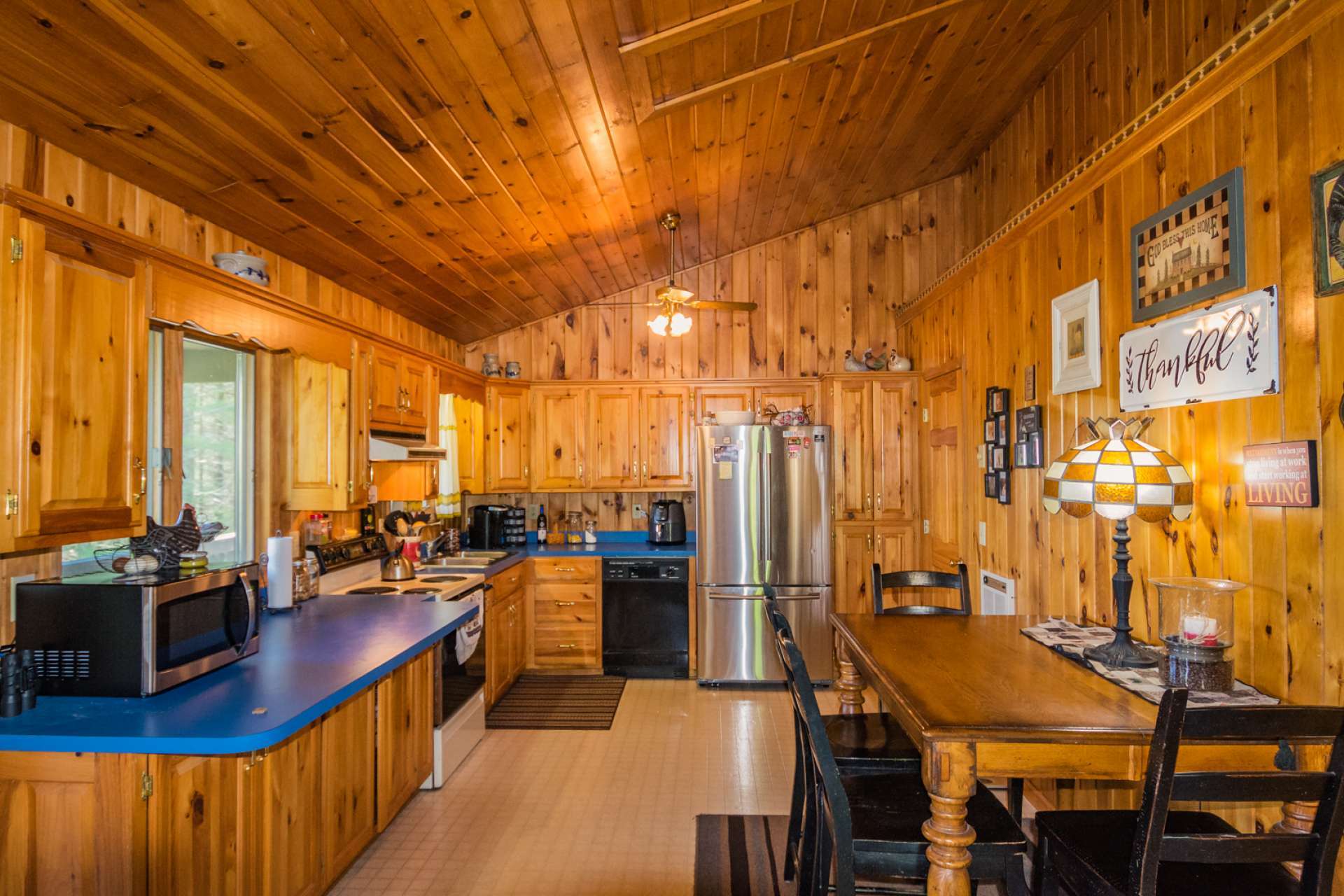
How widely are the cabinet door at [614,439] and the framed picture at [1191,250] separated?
3.33 meters

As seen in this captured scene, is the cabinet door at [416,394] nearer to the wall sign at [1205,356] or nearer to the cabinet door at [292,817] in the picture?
the cabinet door at [292,817]

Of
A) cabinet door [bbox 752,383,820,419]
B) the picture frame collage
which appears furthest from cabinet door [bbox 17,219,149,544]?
cabinet door [bbox 752,383,820,419]

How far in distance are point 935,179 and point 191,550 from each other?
4.86m

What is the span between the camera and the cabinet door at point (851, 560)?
15.6 ft

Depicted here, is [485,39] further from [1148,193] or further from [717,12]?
[1148,193]

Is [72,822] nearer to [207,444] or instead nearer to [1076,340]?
[207,444]

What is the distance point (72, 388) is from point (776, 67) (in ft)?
Answer: 8.06

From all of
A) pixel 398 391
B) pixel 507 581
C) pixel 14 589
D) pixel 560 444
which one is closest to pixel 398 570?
pixel 507 581

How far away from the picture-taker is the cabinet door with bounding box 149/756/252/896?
1.69 m

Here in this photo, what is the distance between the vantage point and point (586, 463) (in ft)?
17.0

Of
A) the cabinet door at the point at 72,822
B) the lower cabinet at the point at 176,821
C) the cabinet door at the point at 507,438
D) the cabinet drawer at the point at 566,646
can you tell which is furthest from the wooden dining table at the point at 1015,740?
the cabinet door at the point at 507,438

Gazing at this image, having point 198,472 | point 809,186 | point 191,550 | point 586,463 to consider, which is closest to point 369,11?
point 191,550

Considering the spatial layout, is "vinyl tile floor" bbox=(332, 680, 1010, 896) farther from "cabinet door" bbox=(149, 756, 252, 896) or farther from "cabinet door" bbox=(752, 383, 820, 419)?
"cabinet door" bbox=(752, 383, 820, 419)

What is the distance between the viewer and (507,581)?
4.41m
